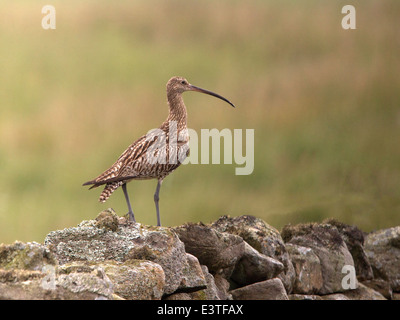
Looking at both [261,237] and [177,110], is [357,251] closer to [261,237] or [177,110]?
[261,237]

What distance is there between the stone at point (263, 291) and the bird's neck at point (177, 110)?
359 cm

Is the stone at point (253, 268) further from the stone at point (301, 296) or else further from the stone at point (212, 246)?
the stone at point (301, 296)

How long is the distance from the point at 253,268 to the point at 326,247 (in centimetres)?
350

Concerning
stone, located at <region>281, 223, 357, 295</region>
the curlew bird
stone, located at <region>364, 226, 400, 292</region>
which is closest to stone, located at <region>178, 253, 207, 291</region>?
the curlew bird

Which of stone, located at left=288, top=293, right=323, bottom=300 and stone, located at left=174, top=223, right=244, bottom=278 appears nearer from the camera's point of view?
stone, located at left=174, top=223, right=244, bottom=278

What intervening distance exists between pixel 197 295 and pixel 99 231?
2.00m

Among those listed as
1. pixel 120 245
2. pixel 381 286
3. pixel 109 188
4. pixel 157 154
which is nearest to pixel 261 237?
pixel 157 154

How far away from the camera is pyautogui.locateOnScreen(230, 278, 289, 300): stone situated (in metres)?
13.4

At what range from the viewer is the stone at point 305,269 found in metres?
15.6

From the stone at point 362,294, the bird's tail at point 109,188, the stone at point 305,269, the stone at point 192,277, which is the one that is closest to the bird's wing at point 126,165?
the bird's tail at point 109,188

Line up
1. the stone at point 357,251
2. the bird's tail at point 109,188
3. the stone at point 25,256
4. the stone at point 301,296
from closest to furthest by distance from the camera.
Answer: the stone at point 25,256, the bird's tail at point 109,188, the stone at point 301,296, the stone at point 357,251

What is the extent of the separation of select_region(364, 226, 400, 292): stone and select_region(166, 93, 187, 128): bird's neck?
774 cm

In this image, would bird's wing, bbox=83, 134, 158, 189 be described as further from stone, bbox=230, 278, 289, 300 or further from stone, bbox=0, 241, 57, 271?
stone, bbox=230, 278, 289, 300
